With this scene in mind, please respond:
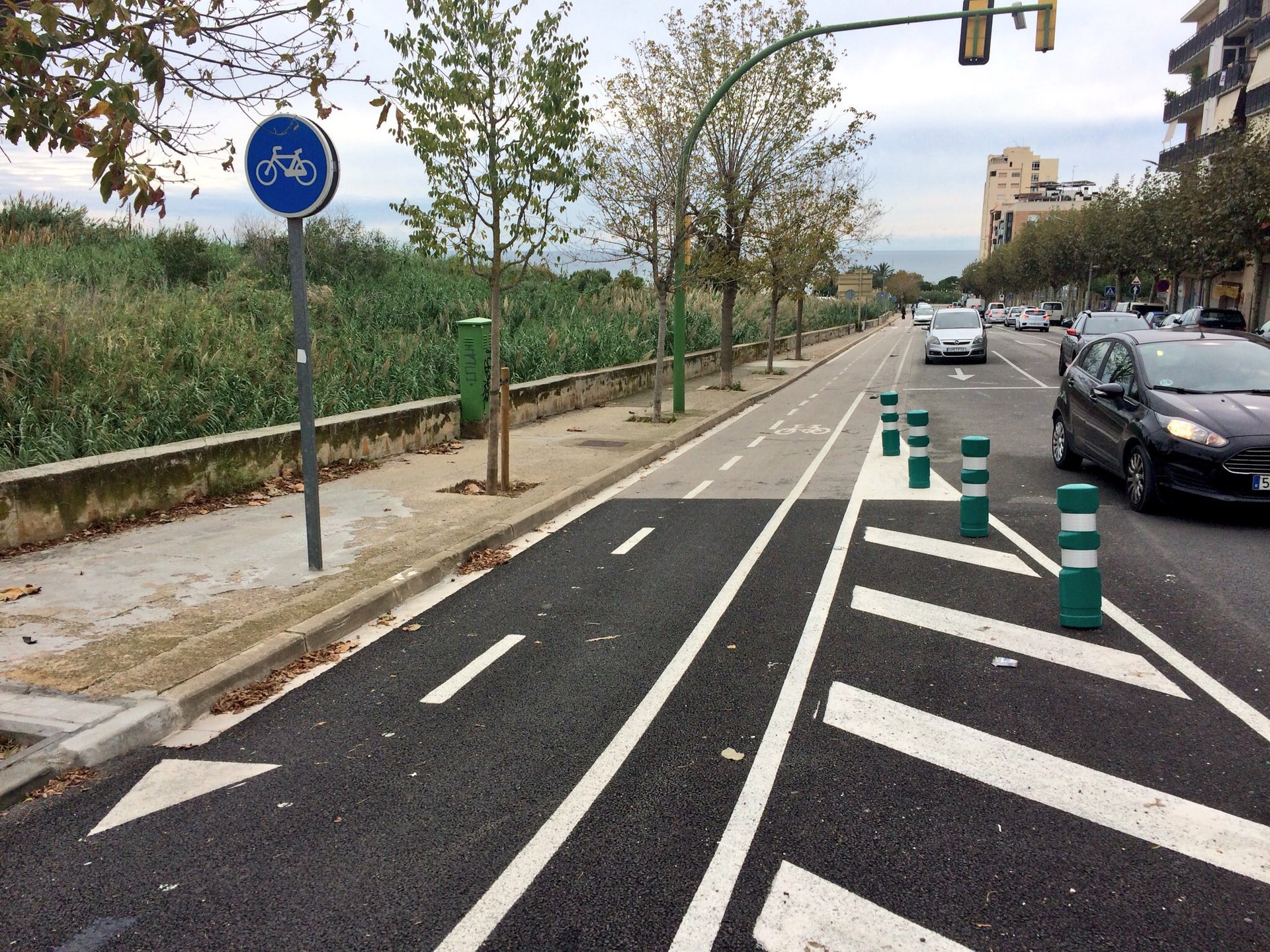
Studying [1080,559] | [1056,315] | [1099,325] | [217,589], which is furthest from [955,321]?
[1056,315]

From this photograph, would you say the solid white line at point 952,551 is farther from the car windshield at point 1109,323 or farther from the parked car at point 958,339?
the parked car at point 958,339

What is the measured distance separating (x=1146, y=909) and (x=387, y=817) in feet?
8.72

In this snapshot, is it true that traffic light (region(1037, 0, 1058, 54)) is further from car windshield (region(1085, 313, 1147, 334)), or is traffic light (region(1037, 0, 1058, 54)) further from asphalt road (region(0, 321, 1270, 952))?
car windshield (region(1085, 313, 1147, 334))

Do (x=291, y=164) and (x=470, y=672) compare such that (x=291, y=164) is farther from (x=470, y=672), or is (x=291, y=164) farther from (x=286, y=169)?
(x=470, y=672)

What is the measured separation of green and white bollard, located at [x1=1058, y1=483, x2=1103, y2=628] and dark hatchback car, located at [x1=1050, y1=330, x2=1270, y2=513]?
11.1ft

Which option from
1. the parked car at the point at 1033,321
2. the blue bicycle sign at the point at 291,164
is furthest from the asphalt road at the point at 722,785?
the parked car at the point at 1033,321

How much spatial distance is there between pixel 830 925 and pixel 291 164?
562 centimetres

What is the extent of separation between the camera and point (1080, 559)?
5812mm

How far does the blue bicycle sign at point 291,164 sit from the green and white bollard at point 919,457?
665 cm

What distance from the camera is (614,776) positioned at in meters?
4.02

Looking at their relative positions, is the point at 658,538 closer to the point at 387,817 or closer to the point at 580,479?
the point at 580,479

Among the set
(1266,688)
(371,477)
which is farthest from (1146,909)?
(371,477)

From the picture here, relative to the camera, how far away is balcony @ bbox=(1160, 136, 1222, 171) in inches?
1966

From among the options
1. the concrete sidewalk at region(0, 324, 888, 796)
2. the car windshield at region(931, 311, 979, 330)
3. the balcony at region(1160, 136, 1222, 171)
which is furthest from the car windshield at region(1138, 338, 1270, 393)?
the balcony at region(1160, 136, 1222, 171)
